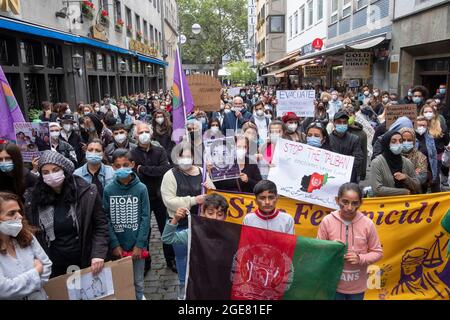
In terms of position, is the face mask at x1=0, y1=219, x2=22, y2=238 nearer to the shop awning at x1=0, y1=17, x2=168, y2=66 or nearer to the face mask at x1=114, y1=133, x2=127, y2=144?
the face mask at x1=114, y1=133, x2=127, y2=144

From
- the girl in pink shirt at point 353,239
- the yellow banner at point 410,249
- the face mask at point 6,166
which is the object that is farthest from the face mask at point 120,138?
the girl in pink shirt at point 353,239

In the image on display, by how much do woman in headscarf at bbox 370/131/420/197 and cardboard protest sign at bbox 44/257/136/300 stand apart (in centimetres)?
290

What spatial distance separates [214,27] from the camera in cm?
→ 6775

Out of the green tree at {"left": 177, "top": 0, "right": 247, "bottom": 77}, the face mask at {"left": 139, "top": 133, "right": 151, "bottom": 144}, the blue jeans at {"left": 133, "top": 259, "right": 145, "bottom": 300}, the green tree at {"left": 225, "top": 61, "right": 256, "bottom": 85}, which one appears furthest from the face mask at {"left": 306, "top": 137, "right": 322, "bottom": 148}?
the green tree at {"left": 177, "top": 0, "right": 247, "bottom": 77}

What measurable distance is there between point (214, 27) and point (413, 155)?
66272 mm

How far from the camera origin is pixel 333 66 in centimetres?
2281

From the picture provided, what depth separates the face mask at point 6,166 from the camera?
418cm

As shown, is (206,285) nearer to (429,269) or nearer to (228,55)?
(429,269)

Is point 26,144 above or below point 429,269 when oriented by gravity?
above

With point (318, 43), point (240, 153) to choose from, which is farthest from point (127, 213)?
point (318, 43)

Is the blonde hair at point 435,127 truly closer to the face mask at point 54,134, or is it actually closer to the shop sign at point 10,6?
the face mask at point 54,134

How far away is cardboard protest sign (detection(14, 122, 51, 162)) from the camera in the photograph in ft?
17.3

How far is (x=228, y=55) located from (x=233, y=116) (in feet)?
219

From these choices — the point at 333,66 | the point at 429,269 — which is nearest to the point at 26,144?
the point at 429,269
